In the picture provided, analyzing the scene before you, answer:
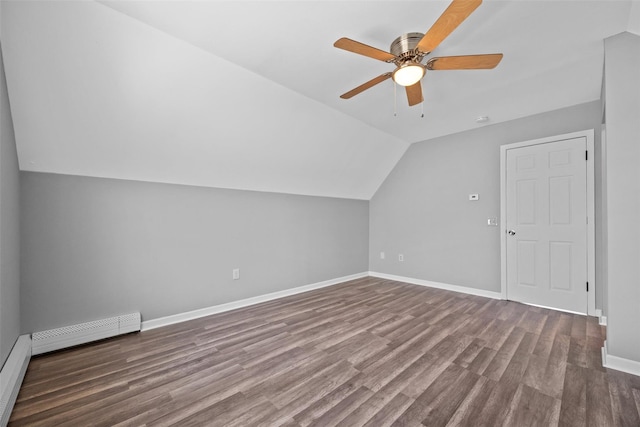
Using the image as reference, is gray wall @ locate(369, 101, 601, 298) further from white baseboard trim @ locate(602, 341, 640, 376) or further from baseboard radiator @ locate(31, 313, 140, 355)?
baseboard radiator @ locate(31, 313, 140, 355)

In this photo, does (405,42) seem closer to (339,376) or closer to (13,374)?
(339,376)

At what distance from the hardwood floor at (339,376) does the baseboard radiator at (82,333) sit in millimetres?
84

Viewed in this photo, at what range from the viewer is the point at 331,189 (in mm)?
4516

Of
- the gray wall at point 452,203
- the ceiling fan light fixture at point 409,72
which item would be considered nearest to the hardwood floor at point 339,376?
the gray wall at point 452,203

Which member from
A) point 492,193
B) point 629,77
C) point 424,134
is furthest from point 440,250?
point 629,77

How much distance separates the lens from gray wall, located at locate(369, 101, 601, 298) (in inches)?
141

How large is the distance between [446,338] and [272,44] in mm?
3018

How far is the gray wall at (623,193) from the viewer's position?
1.97 meters

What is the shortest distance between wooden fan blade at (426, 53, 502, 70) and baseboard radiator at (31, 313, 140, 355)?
11.4 feet

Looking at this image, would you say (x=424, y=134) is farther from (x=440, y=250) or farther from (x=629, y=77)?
(x=629, y=77)

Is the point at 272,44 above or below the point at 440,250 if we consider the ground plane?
above

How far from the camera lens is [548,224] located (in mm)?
3330

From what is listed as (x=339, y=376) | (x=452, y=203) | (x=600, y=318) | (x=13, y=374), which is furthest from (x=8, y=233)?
(x=600, y=318)

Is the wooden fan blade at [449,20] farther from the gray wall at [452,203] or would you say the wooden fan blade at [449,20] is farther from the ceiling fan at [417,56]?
the gray wall at [452,203]
